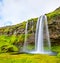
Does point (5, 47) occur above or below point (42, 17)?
below

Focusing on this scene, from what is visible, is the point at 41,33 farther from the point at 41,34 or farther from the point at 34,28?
the point at 34,28

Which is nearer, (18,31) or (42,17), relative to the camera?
(42,17)

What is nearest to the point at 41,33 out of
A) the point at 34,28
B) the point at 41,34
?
the point at 41,34

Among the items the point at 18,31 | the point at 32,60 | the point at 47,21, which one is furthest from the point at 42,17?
the point at 32,60

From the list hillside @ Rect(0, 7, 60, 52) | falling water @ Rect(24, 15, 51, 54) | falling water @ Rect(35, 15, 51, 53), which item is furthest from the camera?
falling water @ Rect(24, 15, 51, 54)

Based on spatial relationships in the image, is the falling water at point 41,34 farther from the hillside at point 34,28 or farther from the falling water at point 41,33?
the hillside at point 34,28

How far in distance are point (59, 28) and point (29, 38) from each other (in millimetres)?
14034

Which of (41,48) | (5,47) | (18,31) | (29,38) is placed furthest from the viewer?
(18,31)

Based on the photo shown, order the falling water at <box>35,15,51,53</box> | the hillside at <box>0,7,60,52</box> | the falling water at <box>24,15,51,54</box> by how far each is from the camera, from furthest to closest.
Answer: the falling water at <box>24,15,51,54</box>
the falling water at <box>35,15,51,53</box>
the hillside at <box>0,7,60,52</box>

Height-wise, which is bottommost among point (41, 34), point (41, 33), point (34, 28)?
point (41, 34)

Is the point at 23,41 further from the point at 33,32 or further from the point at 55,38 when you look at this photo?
the point at 55,38

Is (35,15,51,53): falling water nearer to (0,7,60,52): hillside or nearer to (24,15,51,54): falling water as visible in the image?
(24,15,51,54): falling water

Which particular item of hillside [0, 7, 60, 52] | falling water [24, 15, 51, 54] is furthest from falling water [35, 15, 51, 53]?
hillside [0, 7, 60, 52]

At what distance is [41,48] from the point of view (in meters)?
77.7
